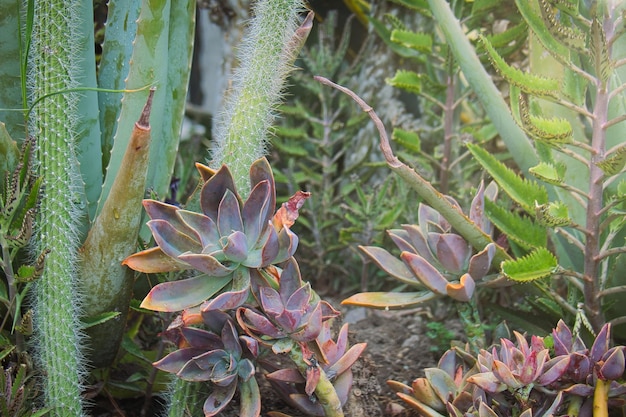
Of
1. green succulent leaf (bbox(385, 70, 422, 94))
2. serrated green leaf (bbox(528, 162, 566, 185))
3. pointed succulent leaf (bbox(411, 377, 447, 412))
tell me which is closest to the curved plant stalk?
serrated green leaf (bbox(528, 162, 566, 185))

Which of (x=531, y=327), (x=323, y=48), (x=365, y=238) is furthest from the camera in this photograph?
(x=323, y=48)

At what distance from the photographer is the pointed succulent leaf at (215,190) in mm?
865

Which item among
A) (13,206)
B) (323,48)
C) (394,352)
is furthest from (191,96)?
(13,206)

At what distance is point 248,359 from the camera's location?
0.90m

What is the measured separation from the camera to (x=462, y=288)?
963 mm

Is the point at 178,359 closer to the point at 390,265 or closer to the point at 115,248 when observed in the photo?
the point at 115,248

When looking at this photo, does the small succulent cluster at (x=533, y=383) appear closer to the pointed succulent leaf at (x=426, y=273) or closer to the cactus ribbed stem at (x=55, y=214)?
the pointed succulent leaf at (x=426, y=273)

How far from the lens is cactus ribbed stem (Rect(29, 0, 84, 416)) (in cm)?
93

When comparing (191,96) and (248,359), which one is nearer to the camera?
(248,359)

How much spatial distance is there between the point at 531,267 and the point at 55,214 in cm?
70

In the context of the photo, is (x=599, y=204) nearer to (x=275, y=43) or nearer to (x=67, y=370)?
(x=275, y=43)

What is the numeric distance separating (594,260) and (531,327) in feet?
0.65

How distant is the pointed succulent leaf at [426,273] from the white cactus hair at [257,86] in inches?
10.5

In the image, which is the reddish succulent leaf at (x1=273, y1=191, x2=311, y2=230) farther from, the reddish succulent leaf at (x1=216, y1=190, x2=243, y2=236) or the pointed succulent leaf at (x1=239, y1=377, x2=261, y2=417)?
the pointed succulent leaf at (x1=239, y1=377, x2=261, y2=417)
